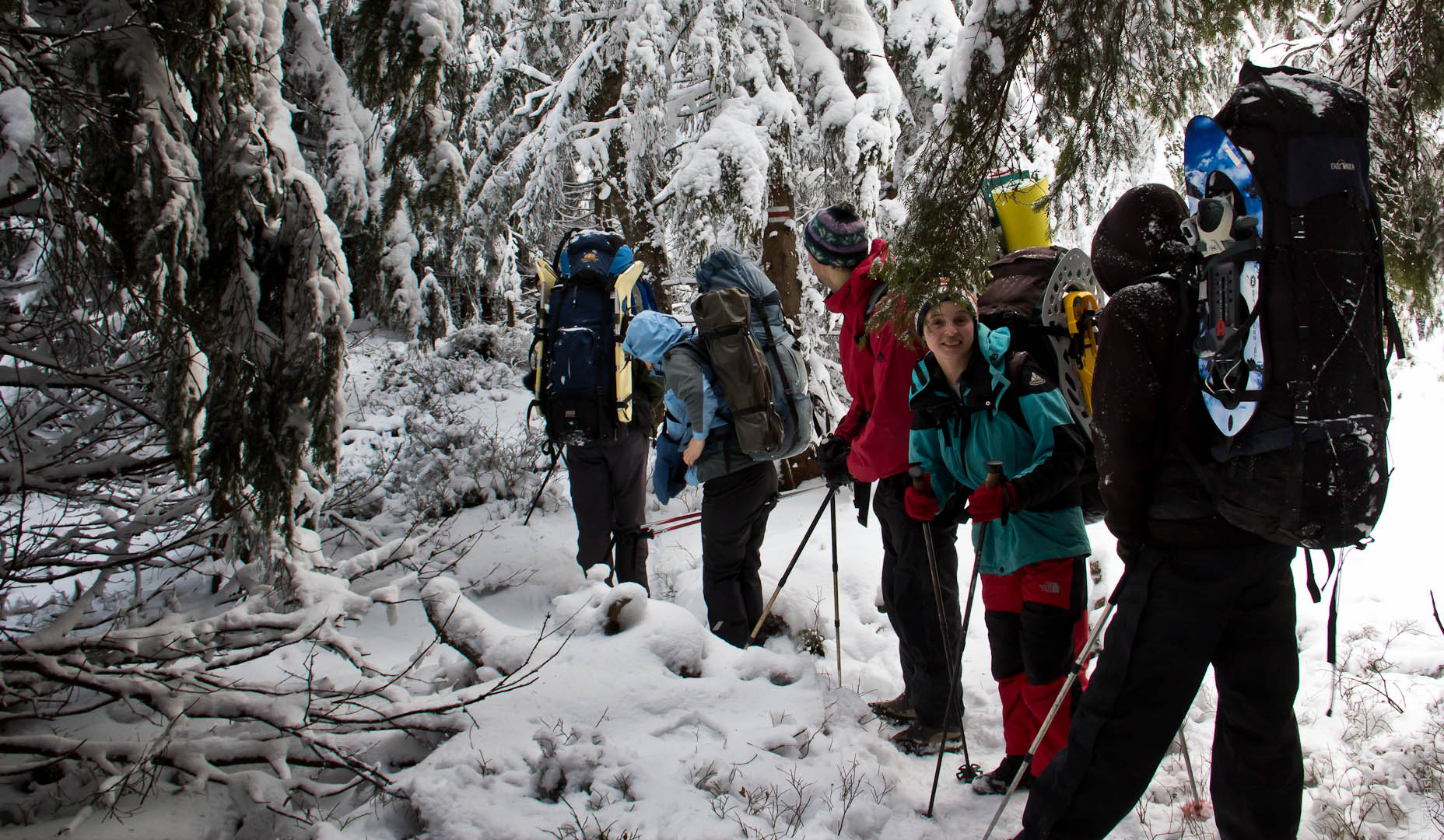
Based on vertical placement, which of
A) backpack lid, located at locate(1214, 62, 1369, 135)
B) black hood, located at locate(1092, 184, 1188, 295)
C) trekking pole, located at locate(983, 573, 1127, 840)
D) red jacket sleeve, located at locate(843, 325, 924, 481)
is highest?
backpack lid, located at locate(1214, 62, 1369, 135)

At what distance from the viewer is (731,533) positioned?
4.18 meters

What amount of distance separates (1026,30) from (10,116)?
2785 mm

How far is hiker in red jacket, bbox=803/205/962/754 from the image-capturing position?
346 centimetres

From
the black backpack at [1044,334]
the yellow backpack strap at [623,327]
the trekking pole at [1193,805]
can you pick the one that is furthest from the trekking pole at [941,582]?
the yellow backpack strap at [623,327]

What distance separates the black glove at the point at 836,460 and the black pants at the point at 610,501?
1465mm

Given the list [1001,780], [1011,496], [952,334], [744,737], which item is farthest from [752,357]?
[1001,780]

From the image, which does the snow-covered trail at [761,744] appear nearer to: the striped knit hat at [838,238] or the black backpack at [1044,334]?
the black backpack at [1044,334]

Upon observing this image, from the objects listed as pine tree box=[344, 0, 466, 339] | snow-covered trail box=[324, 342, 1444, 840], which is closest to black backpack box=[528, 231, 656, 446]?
snow-covered trail box=[324, 342, 1444, 840]

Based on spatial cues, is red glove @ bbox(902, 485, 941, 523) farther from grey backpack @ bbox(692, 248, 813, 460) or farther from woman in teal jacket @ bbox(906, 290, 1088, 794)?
grey backpack @ bbox(692, 248, 813, 460)

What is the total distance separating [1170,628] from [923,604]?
1.42m

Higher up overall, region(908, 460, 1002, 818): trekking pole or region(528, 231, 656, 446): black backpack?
region(528, 231, 656, 446): black backpack

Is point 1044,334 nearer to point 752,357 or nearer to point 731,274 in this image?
point 752,357

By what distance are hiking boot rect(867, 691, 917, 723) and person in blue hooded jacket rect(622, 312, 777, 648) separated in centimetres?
88

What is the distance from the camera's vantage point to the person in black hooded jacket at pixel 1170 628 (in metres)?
2.07
